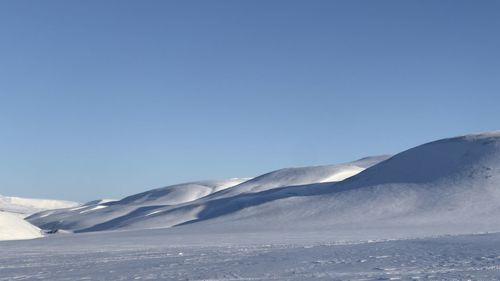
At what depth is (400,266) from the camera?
1583cm

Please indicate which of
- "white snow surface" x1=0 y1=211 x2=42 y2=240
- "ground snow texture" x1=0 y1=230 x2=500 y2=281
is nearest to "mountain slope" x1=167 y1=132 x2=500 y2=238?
"white snow surface" x1=0 y1=211 x2=42 y2=240

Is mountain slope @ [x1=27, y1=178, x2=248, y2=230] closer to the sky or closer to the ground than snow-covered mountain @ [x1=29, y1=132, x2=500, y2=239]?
closer to the sky

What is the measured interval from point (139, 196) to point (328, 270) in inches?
4244

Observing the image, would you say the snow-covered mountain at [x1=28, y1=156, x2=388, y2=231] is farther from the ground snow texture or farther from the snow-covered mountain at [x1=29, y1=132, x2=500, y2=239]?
the ground snow texture

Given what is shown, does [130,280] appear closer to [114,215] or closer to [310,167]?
[114,215]

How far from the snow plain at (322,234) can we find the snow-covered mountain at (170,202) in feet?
1.65

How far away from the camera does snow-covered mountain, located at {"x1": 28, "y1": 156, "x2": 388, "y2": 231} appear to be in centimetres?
6562

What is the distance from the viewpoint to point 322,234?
3158cm

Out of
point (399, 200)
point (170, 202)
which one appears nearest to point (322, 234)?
point (399, 200)

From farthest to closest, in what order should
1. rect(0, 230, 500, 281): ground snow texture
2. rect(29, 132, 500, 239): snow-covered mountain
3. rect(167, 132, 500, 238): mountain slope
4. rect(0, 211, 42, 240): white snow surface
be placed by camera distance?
1. rect(0, 211, 42, 240): white snow surface
2. rect(167, 132, 500, 238): mountain slope
3. rect(29, 132, 500, 239): snow-covered mountain
4. rect(0, 230, 500, 281): ground snow texture

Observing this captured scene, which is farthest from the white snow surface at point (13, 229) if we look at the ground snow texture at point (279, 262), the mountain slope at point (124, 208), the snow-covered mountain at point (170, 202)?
the mountain slope at point (124, 208)

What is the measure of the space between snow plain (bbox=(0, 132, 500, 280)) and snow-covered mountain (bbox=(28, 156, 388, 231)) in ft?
1.65

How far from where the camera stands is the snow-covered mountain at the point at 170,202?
65625 mm

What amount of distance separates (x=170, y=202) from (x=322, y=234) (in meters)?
76.7
